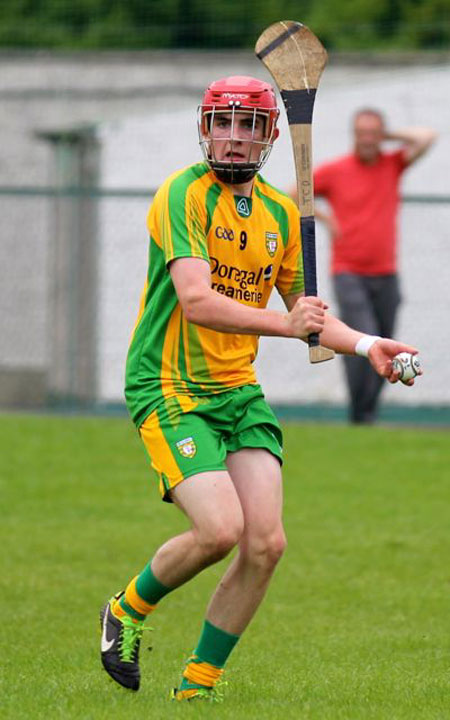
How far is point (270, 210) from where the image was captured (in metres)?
6.08

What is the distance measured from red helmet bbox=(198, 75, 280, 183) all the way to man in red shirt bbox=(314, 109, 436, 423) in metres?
7.86

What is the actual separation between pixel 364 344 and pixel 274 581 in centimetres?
357

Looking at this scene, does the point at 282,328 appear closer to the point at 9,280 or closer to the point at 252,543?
the point at 252,543

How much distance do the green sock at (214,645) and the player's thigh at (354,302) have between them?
310 inches

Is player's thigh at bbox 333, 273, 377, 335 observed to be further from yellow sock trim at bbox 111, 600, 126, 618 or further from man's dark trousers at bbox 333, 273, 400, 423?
yellow sock trim at bbox 111, 600, 126, 618

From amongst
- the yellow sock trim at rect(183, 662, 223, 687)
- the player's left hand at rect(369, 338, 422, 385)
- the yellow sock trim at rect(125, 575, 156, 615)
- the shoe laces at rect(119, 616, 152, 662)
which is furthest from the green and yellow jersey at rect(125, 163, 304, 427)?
the yellow sock trim at rect(183, 662, 223, 687)

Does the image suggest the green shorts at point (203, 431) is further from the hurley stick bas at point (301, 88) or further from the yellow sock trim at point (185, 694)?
the yellow sock trim at point (185, 694)

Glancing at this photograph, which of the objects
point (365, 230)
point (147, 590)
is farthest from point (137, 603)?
point (365, 230)

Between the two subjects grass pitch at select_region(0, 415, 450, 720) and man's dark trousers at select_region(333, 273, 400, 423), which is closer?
grass pitch at select_region(0, 415, 450, 720)

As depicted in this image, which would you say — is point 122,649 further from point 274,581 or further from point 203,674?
point 274,581

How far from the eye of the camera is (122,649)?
5938 millimetres

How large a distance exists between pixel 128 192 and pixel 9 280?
251 centimetres

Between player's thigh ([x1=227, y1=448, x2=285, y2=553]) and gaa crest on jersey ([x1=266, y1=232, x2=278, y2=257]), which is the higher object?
gaa crest on jersey ([x1=266, y1=232, x2=278, y2=257])

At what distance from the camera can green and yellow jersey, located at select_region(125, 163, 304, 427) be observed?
19.2 feet
